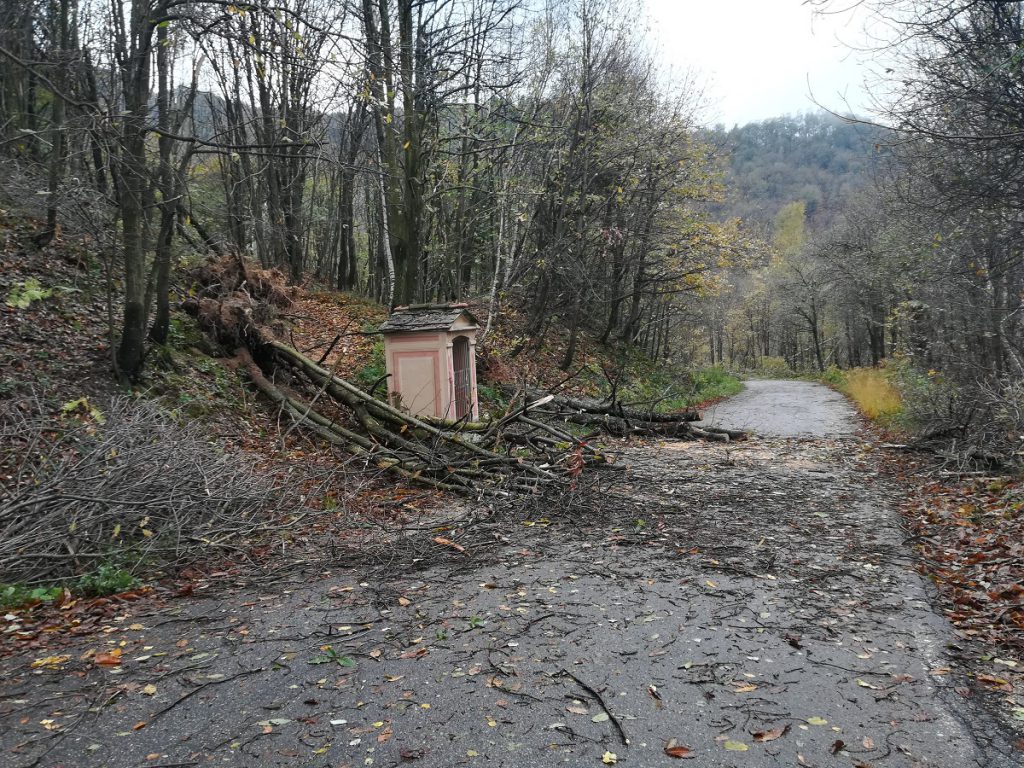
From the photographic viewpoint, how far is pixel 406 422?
9.58 metres

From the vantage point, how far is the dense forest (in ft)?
25.8

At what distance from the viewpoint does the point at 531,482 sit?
8398 millimetres

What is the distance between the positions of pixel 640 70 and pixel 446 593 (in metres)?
22.0

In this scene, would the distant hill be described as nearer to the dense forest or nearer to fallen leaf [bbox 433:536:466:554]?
the dense forest

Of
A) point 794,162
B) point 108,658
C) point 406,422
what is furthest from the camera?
point 794,162

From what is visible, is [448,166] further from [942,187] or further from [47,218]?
[942,187]

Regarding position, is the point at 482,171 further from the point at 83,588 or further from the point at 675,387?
the point at 83,588

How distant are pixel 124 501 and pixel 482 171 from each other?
15172mm

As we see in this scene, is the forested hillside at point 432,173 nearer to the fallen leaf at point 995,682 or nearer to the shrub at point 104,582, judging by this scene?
the shrub at point 104,582

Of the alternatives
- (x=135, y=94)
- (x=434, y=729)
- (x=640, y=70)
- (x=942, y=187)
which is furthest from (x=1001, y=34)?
(x=640, y=70)

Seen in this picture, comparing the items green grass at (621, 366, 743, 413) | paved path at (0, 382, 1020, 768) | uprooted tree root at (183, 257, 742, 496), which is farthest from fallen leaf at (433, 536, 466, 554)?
green grass at (621, 366, 743, 413)

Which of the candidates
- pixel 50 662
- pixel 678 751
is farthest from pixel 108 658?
pixel 678 751

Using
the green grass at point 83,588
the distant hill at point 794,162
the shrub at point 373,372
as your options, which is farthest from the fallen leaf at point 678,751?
the distant hill at point 794,162

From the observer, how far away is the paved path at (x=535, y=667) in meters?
3.17
